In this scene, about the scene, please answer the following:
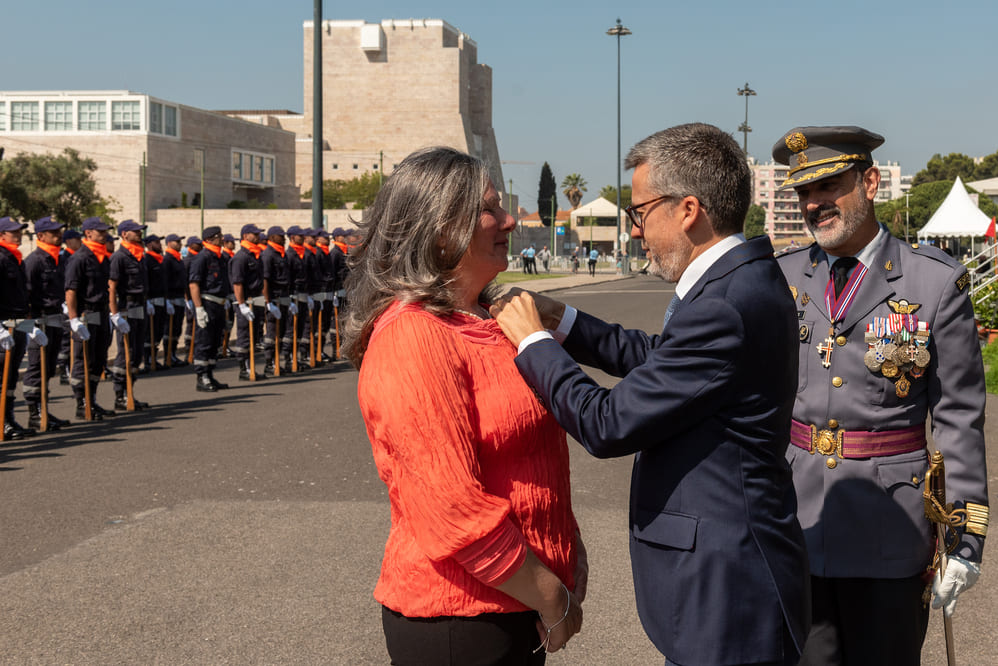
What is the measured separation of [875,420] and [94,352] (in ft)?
35.2

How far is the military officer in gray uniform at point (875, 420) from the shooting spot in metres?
3.05

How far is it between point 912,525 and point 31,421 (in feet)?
31.2

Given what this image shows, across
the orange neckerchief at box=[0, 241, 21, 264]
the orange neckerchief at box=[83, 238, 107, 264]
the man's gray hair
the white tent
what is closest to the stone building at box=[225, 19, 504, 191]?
the white tent

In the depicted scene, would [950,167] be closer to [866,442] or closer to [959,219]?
[959,219]

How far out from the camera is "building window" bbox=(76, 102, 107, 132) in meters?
83.3

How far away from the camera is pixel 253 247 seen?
15.8 meters

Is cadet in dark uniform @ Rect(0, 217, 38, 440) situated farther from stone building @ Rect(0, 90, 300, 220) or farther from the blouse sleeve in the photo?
stone building @ Rect(0, 90, 300, 220)

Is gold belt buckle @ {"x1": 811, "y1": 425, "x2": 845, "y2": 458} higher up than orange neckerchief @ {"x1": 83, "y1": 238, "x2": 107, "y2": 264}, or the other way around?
orange neckerchief @ {"x1": 83, "y1": 238, "x2": 107, "y2": 264}

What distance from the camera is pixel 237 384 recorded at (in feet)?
46.5

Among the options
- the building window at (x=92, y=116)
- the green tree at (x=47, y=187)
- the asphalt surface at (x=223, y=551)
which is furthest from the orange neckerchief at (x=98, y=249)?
the building window at (x=92, y=116)

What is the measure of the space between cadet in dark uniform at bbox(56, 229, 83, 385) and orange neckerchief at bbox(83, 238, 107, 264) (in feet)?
0.30

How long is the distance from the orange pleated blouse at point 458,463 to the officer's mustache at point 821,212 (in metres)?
1.36

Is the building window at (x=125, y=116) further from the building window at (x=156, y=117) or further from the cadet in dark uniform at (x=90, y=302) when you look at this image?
the cadet in dark uniform at (x=90, y=302)

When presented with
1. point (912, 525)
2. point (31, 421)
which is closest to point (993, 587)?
Result: point (912, 525)
